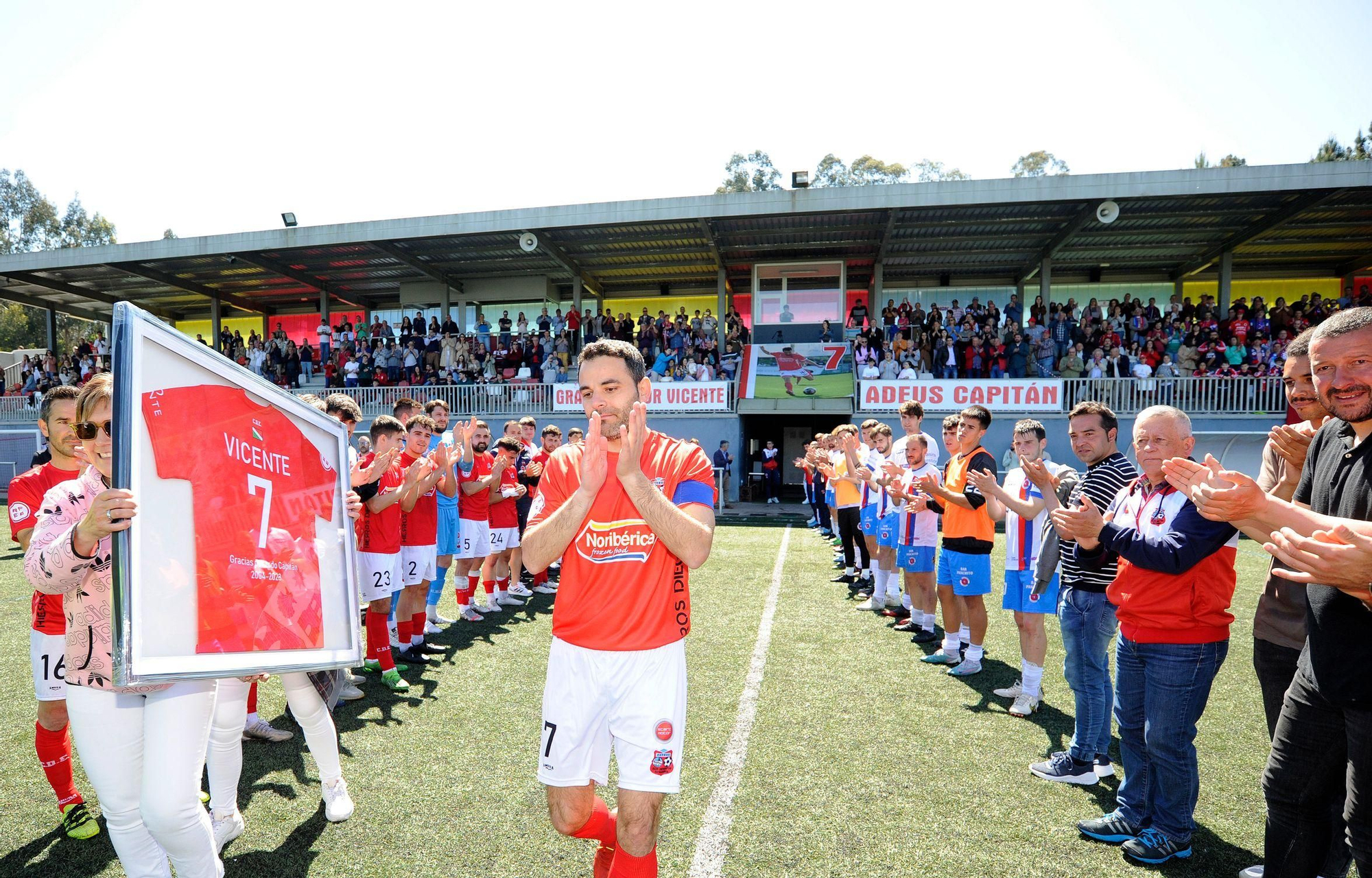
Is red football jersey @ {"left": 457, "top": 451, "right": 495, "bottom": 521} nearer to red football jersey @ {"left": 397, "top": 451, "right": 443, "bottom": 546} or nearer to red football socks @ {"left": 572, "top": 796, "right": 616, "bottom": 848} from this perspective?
red football jersey @ {"left": 397, "top": 451, "right": 443, "bottom": 546}

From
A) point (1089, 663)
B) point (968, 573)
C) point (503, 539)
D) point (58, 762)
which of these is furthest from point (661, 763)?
point (503, 539)

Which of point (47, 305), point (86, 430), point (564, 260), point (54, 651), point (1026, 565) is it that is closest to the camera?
point (86, 430)

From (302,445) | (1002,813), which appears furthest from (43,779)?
(1002,813)

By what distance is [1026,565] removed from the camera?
17.9 ft

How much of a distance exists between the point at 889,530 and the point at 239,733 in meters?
6.85

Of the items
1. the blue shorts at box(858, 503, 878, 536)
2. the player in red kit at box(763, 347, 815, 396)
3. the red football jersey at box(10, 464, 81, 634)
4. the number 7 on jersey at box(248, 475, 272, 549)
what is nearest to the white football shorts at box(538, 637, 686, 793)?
the number 7 on jersey at box(248, 475, 272, 549)

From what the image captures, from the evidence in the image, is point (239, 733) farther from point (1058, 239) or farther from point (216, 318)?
point (216, 318)

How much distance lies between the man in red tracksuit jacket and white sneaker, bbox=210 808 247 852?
14.2ft

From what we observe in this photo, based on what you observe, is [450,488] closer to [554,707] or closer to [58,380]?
[554,707]

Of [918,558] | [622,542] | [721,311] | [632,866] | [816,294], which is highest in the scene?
[816,294]

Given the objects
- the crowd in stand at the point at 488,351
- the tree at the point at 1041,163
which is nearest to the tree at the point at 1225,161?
the tree at the point at 1041,163

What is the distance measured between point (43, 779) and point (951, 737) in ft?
18.9

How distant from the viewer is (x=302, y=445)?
3156 mm

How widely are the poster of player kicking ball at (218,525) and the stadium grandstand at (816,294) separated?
1777 cm
